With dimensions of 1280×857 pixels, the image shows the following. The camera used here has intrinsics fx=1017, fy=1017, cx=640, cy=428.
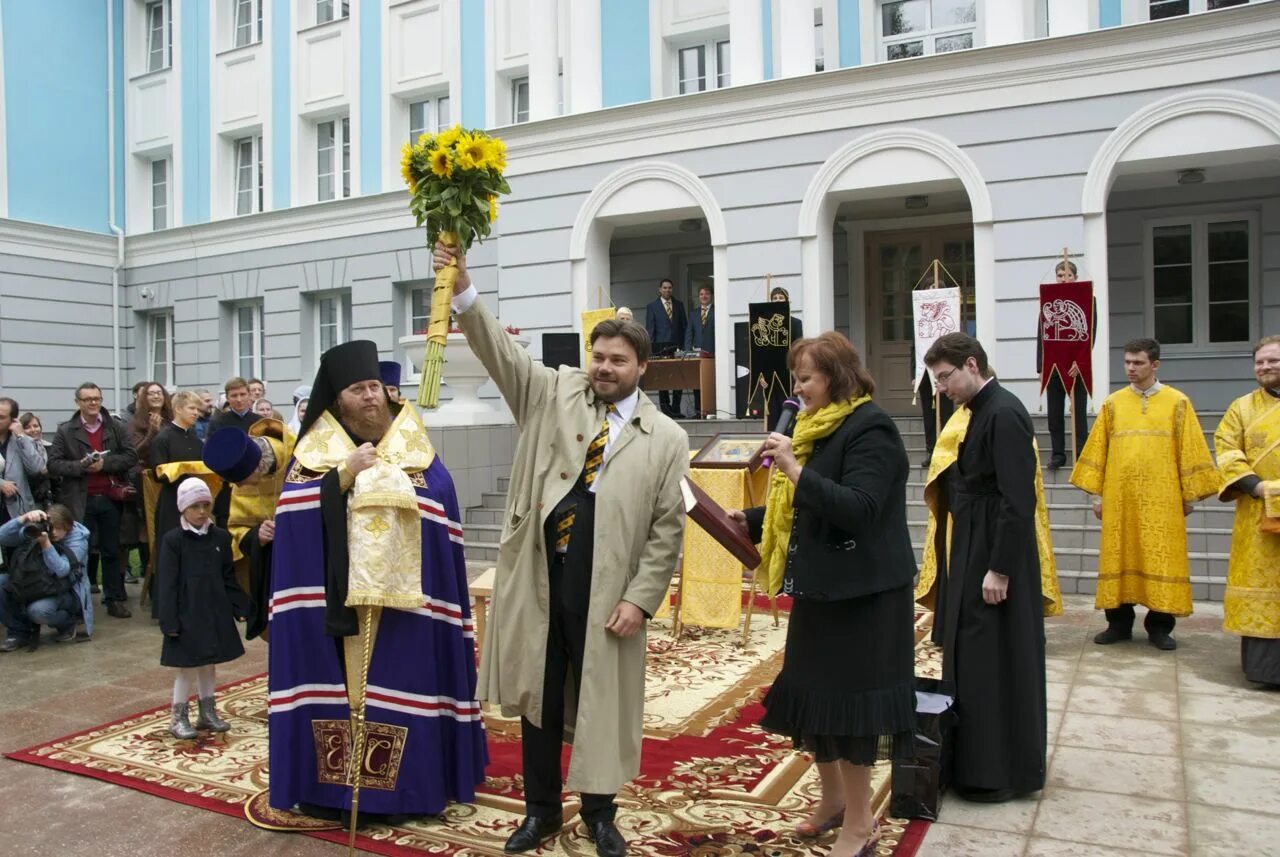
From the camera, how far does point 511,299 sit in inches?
600

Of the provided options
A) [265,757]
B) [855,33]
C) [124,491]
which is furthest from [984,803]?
[855,33]

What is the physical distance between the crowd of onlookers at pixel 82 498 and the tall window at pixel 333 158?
415 inches

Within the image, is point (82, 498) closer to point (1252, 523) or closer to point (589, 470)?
point (589, 470)

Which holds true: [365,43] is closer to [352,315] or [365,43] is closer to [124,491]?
[352,315]

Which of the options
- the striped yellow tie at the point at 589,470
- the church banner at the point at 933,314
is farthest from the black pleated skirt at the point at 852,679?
the church banner at the point at 933,314

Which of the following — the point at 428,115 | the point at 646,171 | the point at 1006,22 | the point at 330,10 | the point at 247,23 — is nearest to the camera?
the point at 1006,22

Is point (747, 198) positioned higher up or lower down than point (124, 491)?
higher up

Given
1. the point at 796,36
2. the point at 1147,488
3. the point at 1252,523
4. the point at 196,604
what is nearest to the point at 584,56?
the point at 796,36

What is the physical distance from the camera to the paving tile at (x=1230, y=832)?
3.63 meters

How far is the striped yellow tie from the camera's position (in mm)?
3598

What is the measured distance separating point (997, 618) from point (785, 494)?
44.6 inches

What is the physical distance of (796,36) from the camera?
524 inches

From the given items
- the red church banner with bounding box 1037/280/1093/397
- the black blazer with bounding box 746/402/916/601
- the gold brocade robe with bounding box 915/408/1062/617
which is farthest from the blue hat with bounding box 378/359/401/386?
the red church banner with bounding box 1037/280/1093/397

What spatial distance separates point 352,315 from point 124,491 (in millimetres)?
10030
